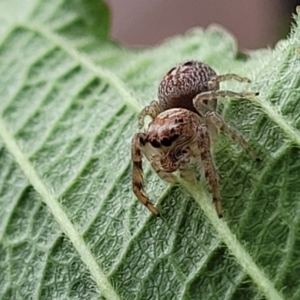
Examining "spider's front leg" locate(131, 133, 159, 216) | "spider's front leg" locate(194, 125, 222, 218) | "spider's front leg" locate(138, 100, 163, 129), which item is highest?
"spider's front leg" locate(138, 100, 163, 129)

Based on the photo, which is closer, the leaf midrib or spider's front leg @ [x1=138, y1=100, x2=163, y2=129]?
the leaf midrib

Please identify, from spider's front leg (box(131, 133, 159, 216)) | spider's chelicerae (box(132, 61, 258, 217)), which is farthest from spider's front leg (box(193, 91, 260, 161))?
spider's front leg (box(131, 133, 159, 216))

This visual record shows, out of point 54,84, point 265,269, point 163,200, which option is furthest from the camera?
point 54,84

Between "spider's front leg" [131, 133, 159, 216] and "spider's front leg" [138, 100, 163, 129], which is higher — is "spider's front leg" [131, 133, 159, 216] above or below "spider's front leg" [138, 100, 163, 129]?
below

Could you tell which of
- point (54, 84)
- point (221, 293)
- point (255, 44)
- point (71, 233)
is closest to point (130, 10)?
point (255, 44)

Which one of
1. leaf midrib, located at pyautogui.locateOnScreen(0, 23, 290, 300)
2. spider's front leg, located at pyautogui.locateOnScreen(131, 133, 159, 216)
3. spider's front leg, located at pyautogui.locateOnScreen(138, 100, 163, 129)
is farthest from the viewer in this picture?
spider's front leg, located at pyautogui.locateOnScreen(138, 100, 163, 129)

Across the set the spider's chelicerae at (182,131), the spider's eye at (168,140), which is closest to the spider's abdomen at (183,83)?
the spider's chelicerae at (182,131)

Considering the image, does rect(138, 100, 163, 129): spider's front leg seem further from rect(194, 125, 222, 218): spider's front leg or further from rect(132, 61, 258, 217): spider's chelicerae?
rect(194, 125, 222, 218): spider's front leg

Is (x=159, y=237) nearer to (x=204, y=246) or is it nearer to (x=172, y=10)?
(x=204, y=246)
